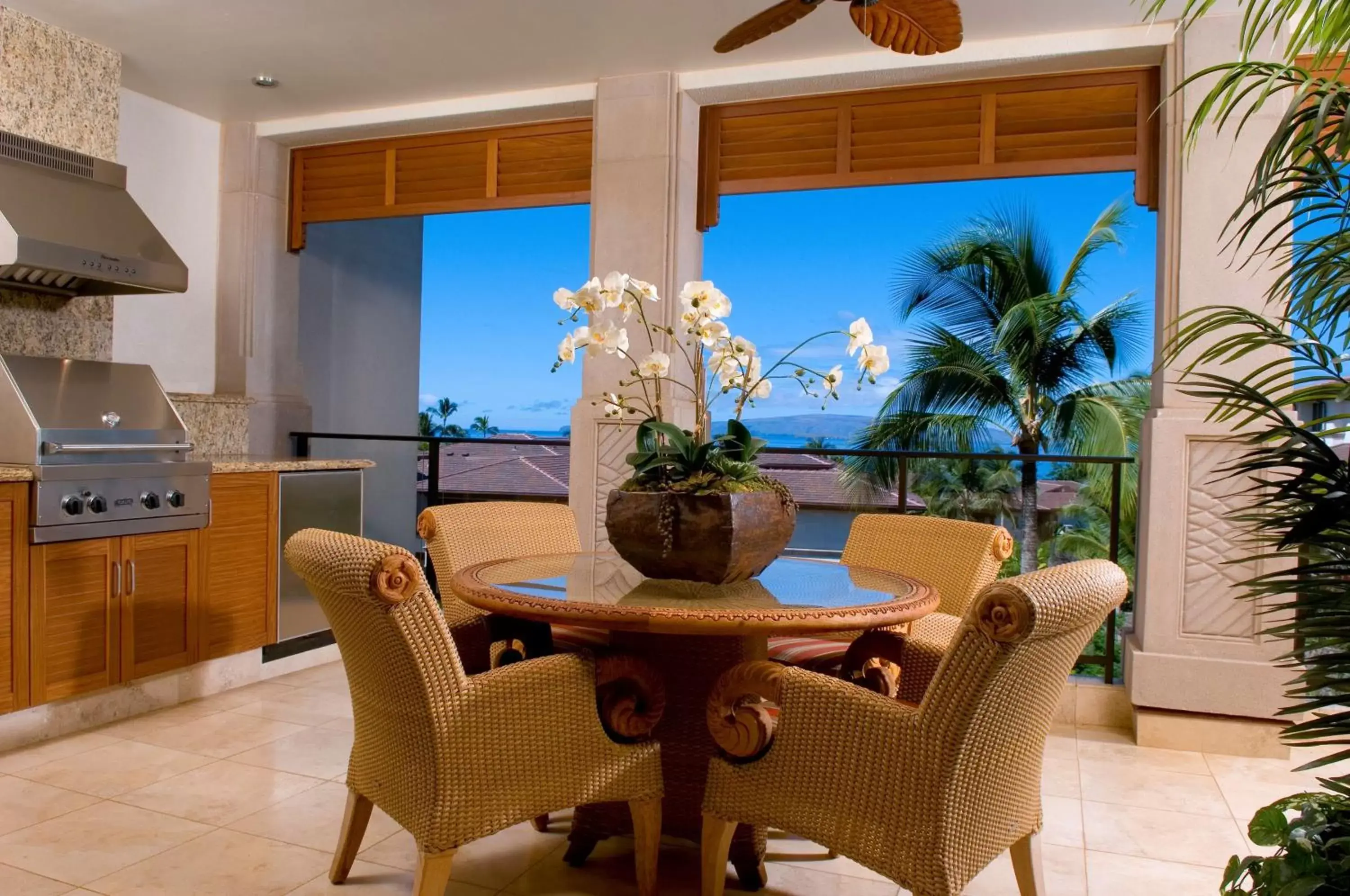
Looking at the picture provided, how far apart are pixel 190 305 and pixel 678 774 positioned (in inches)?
150

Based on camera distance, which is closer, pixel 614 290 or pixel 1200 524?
pixel 614 290

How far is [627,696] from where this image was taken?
1975 mm

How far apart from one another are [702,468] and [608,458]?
1.99 m

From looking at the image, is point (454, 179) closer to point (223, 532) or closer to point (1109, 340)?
point (223, 532)

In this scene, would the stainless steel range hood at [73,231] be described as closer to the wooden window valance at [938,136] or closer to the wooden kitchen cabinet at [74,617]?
the wooden kitchen cabinet at [74,617]

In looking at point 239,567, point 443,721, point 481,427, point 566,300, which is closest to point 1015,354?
point 481,427

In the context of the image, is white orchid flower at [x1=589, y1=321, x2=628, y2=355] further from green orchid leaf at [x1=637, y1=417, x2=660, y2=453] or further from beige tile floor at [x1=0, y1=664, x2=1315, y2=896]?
beige tile floor at [x1=0, y1=664, x2=1315, y2=896]

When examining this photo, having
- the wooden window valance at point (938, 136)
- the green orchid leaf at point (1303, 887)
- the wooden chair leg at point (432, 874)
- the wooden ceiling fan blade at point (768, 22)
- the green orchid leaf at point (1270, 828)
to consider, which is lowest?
the wooden chair leg at point (432, 874)

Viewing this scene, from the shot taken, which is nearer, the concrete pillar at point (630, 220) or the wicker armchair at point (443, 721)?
the wicker armchair at point (443, 721)

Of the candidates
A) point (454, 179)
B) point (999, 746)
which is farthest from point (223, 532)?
point (999, 746)

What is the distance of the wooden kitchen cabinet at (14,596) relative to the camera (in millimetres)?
2939

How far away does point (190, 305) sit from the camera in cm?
480

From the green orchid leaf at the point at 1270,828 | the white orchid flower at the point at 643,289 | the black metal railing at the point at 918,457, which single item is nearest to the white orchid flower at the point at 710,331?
the white orchid flower at the point at 643,289

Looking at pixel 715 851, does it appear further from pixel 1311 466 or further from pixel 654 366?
pixel 1311 466
